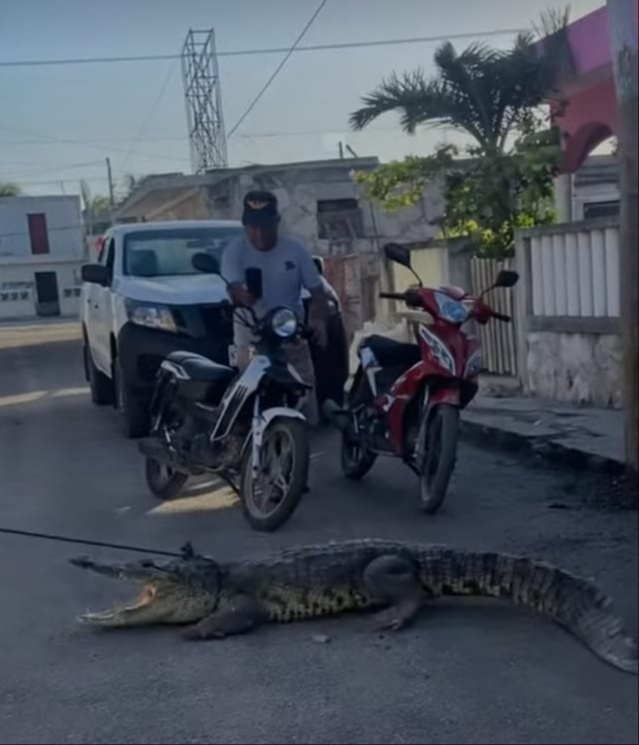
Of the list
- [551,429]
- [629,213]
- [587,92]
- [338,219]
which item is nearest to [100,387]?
[551,429]

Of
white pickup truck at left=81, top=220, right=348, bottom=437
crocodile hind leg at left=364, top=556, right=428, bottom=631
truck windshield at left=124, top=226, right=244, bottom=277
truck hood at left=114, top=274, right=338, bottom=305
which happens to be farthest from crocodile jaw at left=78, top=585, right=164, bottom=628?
truck windshield at left=124, top=226, right=244, bottom=277

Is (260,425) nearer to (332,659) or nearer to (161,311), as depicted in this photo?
(332,659)

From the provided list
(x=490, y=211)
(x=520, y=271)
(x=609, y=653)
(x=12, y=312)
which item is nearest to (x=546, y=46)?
(x=490, y=211)

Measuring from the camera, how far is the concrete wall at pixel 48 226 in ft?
181

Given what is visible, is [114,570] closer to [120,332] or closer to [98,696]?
[98,696]

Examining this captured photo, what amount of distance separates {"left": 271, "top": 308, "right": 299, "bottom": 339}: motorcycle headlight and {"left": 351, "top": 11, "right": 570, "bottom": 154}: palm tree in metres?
6.89

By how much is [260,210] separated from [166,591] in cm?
331

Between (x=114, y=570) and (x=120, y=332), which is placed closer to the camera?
(x=114, y=570)

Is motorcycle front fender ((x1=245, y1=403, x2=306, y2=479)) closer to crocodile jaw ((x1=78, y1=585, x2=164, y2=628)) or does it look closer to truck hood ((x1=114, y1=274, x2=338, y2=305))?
crocodile jaw ((x1=78, y1=585, x2=164, y2=628))

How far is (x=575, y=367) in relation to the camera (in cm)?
967

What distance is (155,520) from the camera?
714cm

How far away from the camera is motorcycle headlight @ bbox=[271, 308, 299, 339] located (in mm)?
6812

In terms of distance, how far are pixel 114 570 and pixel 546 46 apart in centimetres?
1005

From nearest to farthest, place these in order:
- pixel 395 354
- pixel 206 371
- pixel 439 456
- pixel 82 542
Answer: pixel 82 542
pixel 439 456
pixel 206 371
pixel 395 354
